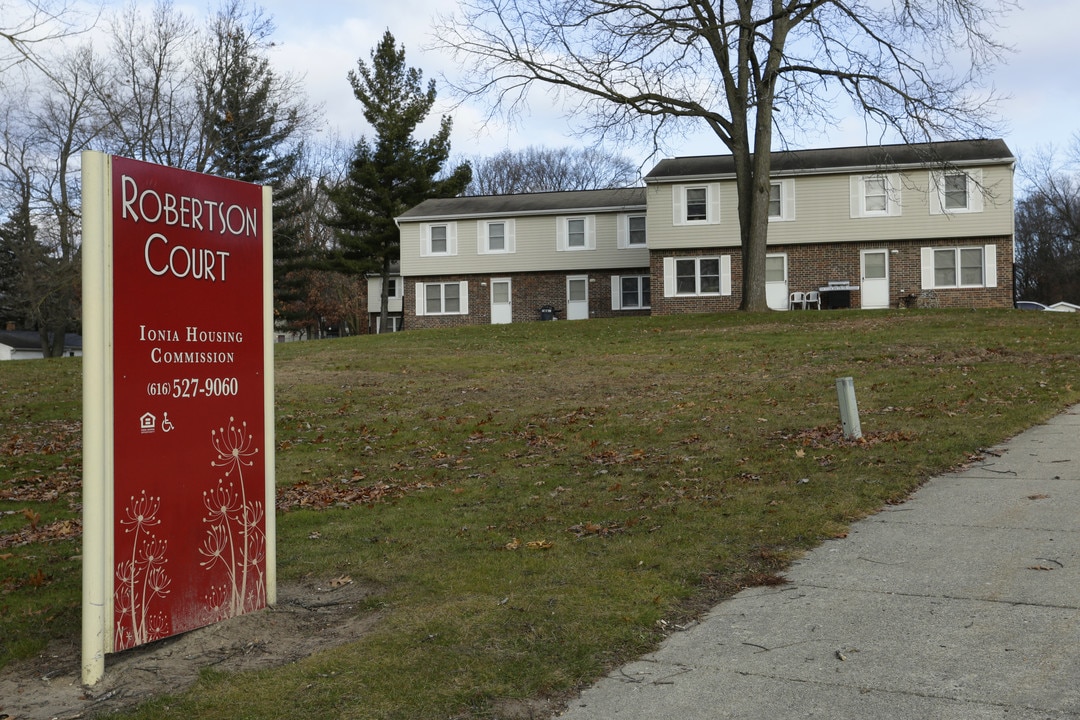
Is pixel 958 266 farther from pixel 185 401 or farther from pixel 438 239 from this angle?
pixel 185 401

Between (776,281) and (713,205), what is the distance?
358cm

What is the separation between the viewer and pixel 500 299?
4041cm

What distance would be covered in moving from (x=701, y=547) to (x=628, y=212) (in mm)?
33497

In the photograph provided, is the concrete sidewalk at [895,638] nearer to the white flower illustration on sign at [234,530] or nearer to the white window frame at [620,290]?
the white flower illustration on sign at [234,530]

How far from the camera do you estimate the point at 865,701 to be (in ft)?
12.8

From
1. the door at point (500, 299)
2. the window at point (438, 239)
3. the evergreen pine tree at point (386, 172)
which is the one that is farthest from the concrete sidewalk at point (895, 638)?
the evergreen pine tree at point (386, 172)

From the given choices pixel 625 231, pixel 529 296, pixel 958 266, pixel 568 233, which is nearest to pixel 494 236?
pixel 529 296

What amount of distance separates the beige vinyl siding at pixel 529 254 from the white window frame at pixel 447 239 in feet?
0.44

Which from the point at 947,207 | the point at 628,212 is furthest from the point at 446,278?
the point at 947,207

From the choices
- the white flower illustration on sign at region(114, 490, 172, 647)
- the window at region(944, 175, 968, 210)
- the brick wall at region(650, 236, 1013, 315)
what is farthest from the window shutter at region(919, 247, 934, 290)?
the white flower illustration on sign at region(114, 490, 172, 647)

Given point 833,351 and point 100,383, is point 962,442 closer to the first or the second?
point 100,383

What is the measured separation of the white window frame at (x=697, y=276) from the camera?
1400 inches

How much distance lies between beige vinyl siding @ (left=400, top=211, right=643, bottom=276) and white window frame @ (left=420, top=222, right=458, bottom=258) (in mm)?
133

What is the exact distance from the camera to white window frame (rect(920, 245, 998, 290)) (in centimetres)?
3350
